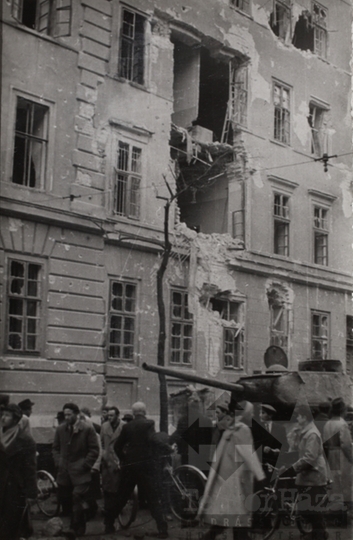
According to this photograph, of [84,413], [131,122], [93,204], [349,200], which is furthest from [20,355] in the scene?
[349,200]

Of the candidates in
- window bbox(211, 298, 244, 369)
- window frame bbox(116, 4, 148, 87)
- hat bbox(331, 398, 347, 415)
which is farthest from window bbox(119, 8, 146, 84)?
hat bbox(331, 398, 347, 415)

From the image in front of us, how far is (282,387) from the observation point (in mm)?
6398

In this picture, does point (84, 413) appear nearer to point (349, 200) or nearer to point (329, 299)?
point (329, 299)

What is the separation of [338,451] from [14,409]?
119 inches

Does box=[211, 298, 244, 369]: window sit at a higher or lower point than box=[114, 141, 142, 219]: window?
lower

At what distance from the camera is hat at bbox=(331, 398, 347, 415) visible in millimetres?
6619

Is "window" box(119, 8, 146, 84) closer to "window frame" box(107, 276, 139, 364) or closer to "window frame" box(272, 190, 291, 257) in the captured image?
"window frame" box(107, 276, 139, 364)

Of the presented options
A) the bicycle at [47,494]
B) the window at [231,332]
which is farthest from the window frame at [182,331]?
the bicycle at [47,494]

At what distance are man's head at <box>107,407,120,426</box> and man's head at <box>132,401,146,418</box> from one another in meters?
0.14

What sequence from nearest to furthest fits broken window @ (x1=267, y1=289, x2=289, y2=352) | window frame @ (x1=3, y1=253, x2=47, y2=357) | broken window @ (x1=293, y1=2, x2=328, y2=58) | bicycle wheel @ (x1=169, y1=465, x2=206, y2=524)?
1. window frame @ (x1=3, y1=253, x2=47, y2=357)
2. bicycle wheel @ (x1=169, y1=465, x2=206, y2=524)
3. broken window @ (x1=267, y1=289, x2=289, y2=352)
4. broken window @ (x1=293, y1=2, x2=328, y2=58)

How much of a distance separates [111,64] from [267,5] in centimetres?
198

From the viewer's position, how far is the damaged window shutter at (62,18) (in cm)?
563

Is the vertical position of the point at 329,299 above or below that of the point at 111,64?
below

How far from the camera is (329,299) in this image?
282 inches
